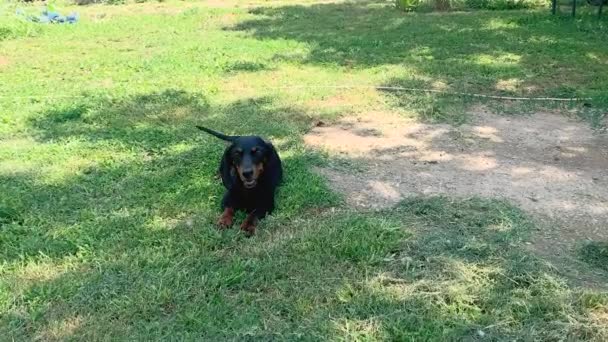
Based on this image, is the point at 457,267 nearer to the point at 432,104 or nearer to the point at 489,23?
the point at 432,104

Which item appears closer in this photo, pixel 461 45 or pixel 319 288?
pixel 319 288

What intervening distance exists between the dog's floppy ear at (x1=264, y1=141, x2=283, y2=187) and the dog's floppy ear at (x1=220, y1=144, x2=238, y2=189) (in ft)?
0.67

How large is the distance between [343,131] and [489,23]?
21.5 feet

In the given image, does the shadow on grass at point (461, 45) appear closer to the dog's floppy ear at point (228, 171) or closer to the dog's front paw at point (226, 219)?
the dog's floppy ear at point (228, 171)

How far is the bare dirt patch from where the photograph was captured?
3826mm

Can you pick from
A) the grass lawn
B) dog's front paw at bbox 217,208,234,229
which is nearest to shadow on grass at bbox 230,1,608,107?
the grass lawn

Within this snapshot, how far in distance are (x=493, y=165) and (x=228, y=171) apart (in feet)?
6.82

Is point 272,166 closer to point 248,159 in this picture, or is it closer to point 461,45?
point 248,159

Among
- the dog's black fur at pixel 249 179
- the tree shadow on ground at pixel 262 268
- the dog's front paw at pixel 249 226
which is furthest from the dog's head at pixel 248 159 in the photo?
the tree shadow on ground at pixel 262 268

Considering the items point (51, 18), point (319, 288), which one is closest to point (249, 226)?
point (319, 288)

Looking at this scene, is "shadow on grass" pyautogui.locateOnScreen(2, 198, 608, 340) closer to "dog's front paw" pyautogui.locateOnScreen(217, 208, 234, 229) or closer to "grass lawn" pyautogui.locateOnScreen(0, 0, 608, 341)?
"grass lawn" pyautogui.locateOnScreen(0, 0, 608, 341)

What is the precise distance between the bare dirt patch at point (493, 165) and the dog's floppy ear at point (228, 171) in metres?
0.80

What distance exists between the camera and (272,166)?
392cm

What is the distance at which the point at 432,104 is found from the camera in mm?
6168
